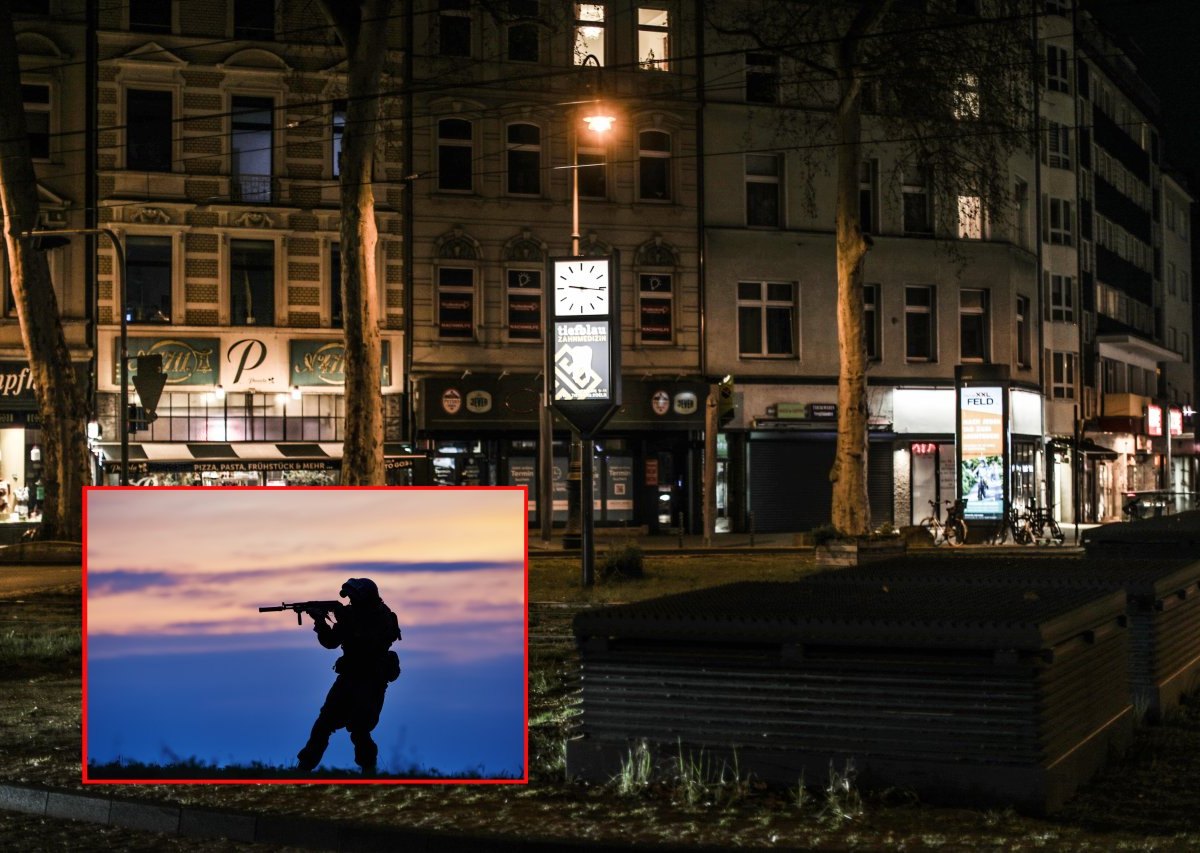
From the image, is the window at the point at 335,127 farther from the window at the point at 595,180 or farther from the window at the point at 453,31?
the window at the point at 595,180

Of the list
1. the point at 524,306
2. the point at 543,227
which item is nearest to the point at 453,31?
the point at 543,227

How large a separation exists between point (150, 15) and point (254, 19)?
103 inches

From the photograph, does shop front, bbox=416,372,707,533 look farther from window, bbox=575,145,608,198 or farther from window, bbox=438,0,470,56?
window, bbox=438,0,470,56

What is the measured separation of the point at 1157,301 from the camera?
258ft

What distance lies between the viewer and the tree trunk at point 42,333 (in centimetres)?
3188

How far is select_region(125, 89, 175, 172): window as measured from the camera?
40312 millimetres

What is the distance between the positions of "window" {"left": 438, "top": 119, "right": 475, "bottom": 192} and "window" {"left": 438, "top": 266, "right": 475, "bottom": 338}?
7.65 feet

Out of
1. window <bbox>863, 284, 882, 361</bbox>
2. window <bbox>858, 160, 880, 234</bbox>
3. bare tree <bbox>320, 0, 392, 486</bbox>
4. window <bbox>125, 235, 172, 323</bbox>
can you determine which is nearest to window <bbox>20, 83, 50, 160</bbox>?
window <bbox>125, 235, 172, 323</bbox>

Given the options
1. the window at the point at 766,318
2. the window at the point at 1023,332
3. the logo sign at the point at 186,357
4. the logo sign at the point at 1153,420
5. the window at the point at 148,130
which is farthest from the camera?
the logo sign at the point at 1153,420

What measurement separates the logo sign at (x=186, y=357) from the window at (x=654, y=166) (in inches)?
501

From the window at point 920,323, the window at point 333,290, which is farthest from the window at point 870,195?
the window at point 333,290

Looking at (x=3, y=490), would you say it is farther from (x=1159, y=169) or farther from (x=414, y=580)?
(x=1159, y=169)

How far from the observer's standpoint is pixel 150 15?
40656mm

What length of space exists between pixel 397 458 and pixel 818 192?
15.8 meters
